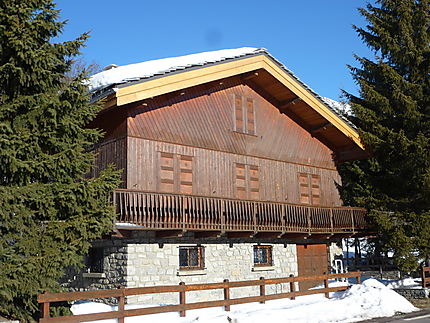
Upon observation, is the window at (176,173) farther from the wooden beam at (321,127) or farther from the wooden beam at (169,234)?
the wooden beam at (321,127)

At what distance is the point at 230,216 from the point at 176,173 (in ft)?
8.37

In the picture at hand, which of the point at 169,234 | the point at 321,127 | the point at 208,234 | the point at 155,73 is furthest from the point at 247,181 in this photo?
the point at 155,73

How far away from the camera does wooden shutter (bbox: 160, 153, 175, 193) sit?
17.0 m

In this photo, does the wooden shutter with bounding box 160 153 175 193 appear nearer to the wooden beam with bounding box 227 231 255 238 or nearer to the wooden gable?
the wooden gable

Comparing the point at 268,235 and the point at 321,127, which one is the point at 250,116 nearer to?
the point at 321,127

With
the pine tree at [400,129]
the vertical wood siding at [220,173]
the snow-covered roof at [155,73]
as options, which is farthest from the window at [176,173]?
the pine tree at [400,129]

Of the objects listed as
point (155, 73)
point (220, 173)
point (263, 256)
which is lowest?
point (263, 256)

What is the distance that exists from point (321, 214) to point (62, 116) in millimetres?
12801

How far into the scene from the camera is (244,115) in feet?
66.7

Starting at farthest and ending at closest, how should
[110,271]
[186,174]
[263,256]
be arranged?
1. [263,256]
2. [186,174]
3. [110,271]

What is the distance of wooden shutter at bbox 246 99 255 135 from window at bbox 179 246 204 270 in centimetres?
576

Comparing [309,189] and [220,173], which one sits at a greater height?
[220,173]

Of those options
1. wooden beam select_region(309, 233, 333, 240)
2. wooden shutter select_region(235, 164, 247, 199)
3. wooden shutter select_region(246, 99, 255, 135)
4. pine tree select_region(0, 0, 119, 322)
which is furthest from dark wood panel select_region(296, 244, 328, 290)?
pine tree select_region(0, 0, 119, 322)

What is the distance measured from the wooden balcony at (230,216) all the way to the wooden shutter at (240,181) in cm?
126
